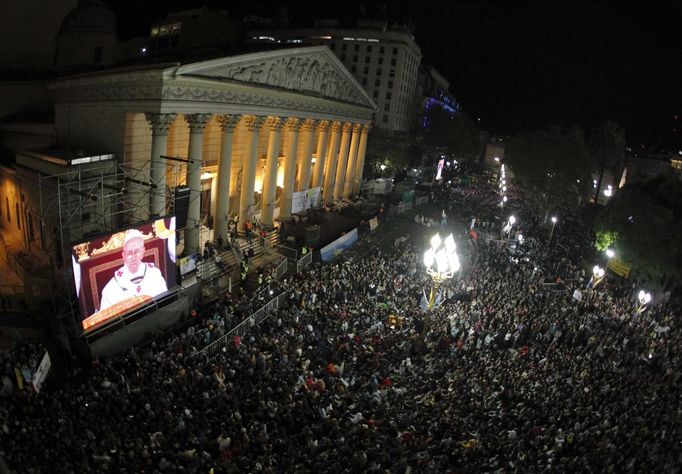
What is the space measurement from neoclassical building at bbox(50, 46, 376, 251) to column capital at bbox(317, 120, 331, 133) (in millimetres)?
98

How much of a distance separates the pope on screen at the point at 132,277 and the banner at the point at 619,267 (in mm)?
28909

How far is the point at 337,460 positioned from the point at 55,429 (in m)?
6.63

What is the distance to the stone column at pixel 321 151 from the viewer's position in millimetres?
33250

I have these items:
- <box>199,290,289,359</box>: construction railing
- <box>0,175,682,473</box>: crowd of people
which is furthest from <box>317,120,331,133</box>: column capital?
<box>199,290,289,359</box>: construction railing

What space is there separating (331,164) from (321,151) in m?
2.40

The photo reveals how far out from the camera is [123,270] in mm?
15375

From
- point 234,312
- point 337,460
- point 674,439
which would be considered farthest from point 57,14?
point 674,439

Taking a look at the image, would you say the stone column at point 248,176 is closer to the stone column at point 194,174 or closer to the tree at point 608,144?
the stone column at point 194,174

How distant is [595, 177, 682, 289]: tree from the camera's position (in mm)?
25906

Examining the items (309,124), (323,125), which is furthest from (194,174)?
(323,125)

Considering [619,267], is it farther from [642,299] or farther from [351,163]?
[351,163]

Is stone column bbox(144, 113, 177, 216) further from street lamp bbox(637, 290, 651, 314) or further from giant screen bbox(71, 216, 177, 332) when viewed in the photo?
street lamp bbox(637, 290, 651, 314)

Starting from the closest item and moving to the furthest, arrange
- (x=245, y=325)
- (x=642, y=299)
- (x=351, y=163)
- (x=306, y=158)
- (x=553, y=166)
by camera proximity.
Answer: (x=245, y=325) < (x=642, y=299) < (x=306, y=158) < (x=351, y=163) < (x=553, y=166)

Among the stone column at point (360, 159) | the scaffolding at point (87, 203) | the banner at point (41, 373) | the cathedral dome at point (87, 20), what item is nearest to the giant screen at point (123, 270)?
the scaffolding at point (87, 203)
